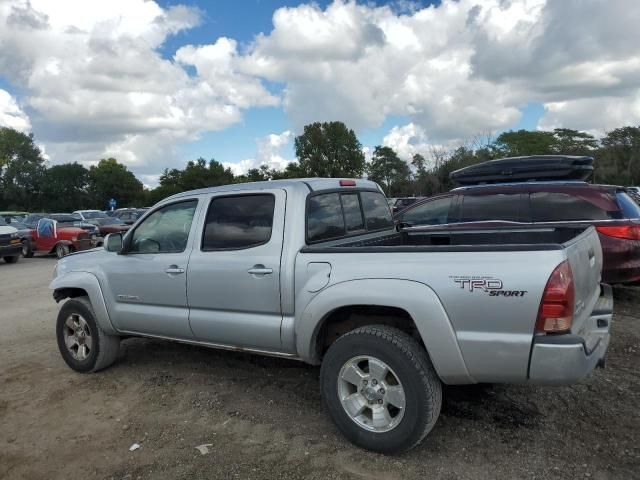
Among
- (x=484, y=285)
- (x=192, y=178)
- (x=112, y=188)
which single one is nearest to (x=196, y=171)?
(x=192, y=178)

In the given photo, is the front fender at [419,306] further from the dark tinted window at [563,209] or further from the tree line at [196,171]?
the tree line at [196,171]

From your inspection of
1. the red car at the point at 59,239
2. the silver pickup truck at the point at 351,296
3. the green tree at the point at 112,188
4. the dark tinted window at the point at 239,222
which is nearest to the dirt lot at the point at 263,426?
the silver pickup truck at the point at 351,296

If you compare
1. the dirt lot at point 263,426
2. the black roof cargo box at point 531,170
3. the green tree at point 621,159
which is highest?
the green tree at point 621,159

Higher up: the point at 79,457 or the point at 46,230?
the point at 46,230

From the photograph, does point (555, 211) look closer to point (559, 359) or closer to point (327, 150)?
point (559, 359)

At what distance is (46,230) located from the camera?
17.4m

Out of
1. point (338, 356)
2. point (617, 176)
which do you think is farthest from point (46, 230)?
point (617, 176)

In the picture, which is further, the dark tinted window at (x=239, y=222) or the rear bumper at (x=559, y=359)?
the dark tinted window at (x=239, y=222)

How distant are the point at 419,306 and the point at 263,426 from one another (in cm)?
160

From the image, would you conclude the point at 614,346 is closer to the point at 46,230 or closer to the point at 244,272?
the point at 244,272

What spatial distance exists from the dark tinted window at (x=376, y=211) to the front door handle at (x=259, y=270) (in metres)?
1.25

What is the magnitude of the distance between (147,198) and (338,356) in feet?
315

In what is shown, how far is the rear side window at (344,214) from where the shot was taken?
4000 millimetres

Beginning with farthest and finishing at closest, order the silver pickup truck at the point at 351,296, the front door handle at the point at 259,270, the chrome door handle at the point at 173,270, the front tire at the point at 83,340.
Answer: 1. the front tire at the point at 83,340
2. the chrome door handle at the point at 173,270
3. the front door handle at the point at 259,270
4. the silver pickup truck at the point at 351,296
